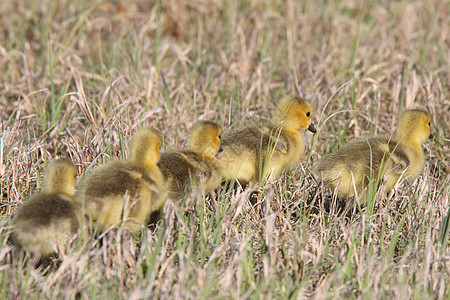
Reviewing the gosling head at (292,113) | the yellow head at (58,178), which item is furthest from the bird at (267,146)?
the yellow head at (58,178)

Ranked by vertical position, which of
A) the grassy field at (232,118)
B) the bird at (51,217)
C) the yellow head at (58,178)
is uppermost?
the yellow head at (58,178)

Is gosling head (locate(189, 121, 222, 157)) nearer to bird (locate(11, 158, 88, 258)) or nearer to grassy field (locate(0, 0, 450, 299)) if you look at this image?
grassy field (locate(0, 0, 450, 299))

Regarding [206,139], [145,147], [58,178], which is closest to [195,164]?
[206,139]

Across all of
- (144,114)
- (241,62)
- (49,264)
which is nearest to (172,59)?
(241,62)

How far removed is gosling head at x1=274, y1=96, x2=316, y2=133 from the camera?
3.88 metres

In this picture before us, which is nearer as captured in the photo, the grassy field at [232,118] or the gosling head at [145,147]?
the grassy field at [232,118]

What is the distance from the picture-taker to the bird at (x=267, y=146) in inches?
145

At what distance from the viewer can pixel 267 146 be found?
12.2 feet

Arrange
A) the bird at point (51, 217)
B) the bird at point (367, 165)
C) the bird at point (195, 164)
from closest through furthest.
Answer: the bird at point (51, 217) → the bird at point (195, 164) → the bird at point (367, 165)

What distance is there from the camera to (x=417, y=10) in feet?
22.8

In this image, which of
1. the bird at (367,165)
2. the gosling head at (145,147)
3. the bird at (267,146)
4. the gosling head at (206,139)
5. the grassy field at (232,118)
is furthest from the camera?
the bird at (267,146)

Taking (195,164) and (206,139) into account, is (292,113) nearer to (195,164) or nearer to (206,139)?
(206,139)

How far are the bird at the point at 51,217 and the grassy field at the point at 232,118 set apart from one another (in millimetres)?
85

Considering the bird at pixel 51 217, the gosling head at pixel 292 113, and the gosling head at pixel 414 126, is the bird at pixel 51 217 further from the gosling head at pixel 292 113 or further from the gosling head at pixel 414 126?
the gosling head at pixel 414 126
